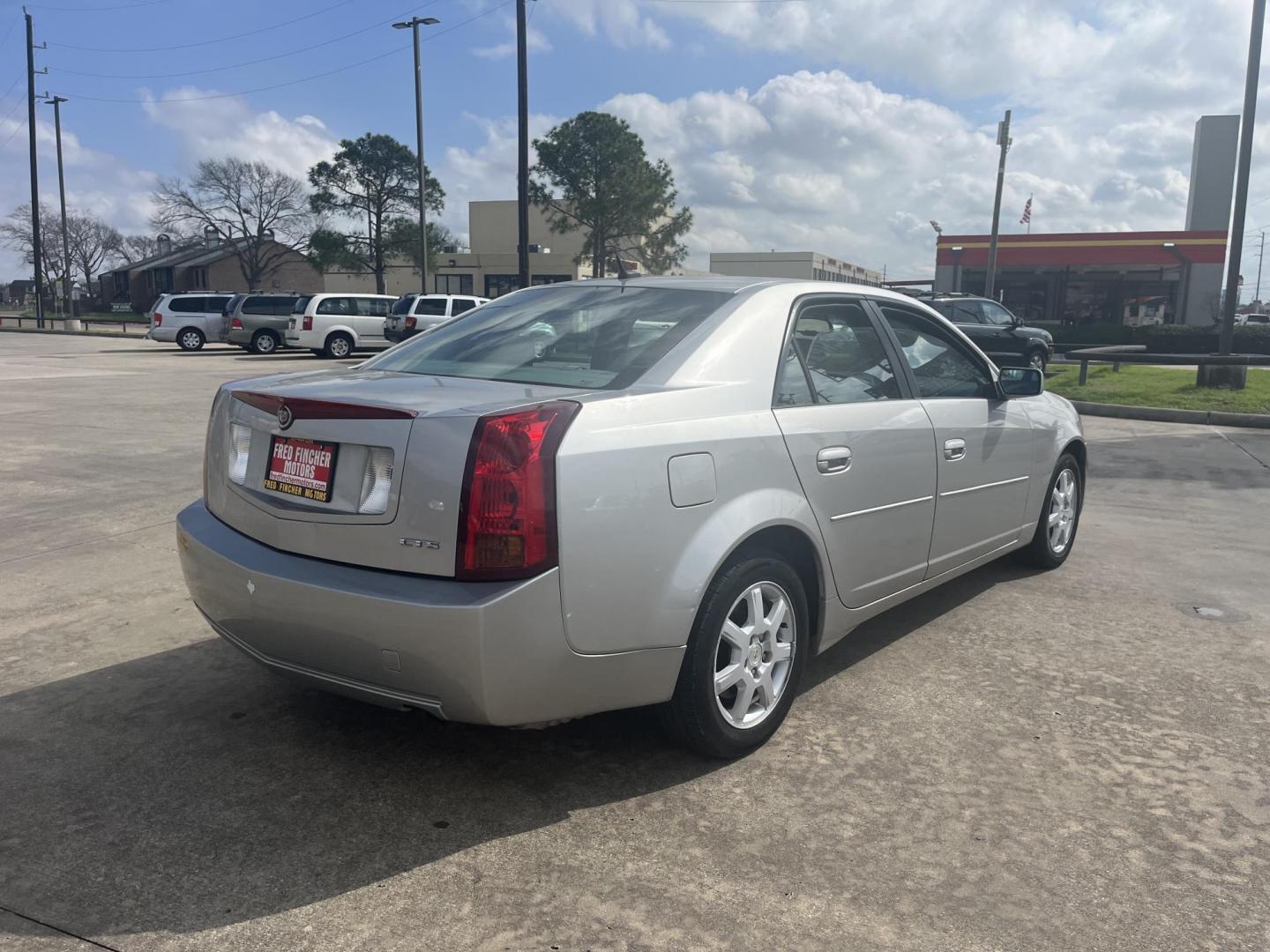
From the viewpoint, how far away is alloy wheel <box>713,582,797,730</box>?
128 inches

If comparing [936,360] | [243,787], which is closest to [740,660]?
[243,787]

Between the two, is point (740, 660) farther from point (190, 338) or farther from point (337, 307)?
point (190, 338)

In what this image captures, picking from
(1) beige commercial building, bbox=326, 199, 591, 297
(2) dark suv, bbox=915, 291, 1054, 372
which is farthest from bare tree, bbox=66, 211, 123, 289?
(2) dark suv, bbox=915, 291, 1054, 372

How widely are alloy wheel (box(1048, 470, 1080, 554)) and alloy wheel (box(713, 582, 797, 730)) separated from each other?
2.79 m

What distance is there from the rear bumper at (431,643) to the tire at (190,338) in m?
31.6

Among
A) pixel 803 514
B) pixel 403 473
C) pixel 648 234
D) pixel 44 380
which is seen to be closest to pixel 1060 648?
pixel 803 514

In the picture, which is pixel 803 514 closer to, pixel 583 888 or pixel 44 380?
pixel 583 888

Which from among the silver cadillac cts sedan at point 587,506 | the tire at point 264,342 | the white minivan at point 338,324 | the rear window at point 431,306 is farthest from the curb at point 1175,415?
the tire at point 264,342

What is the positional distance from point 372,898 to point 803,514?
1.78m

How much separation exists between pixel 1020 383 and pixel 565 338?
2.45 meters

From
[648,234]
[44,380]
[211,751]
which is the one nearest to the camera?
[211,751]

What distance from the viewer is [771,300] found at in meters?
3.75

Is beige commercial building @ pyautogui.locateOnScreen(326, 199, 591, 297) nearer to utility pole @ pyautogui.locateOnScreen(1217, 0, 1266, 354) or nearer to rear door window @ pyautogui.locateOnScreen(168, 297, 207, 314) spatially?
rear door window @ pyautogui.locateOnScreen(168, 297, 207, 314)

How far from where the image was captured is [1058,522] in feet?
18.9
